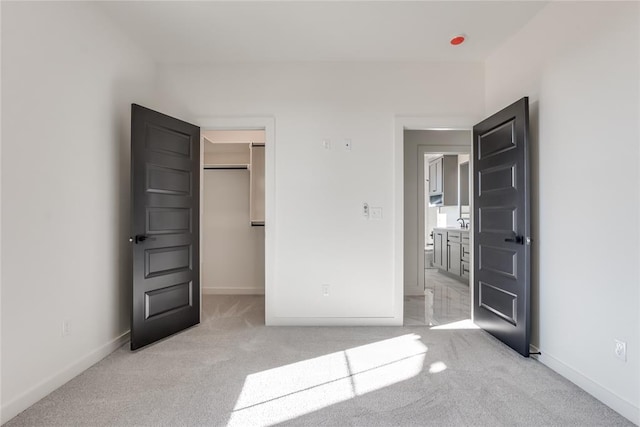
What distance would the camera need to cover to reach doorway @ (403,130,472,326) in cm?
394

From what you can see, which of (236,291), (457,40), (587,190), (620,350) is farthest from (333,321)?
(457,40)

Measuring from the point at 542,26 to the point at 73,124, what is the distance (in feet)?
11.8

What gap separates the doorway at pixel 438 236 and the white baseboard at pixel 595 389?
42.3 inches

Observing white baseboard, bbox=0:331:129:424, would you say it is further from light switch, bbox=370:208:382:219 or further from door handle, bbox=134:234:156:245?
light switch, bbox=370:208:382:219

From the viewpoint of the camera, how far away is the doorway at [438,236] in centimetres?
394

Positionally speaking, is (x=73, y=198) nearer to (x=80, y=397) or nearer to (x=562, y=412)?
(x=80, y=397)

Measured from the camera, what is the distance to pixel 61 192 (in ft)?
6.86

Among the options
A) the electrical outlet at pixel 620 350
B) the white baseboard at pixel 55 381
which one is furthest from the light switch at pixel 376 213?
the white baseboard at pixel 55 381

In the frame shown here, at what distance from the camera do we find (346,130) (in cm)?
323

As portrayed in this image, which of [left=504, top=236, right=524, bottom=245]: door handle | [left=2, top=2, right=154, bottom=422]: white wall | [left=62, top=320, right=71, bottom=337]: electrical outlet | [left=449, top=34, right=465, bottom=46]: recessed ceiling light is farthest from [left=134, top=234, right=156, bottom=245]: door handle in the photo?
[left=449, top=34, right=465, bottom=46]: recessed ceiling light

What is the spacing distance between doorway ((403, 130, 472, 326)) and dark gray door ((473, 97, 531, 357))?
656 mm

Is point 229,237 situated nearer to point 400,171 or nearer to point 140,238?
point 140,238

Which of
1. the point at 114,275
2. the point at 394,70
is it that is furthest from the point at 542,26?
the point at 114,275

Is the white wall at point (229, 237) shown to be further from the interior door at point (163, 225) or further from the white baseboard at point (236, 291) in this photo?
the interior door at point (163, 225)
